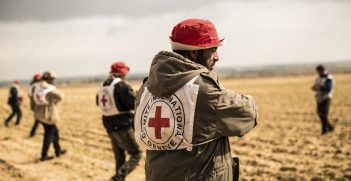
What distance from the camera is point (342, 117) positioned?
47.6 ft

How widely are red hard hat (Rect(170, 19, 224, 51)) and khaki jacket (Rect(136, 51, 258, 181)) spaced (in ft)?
0.34

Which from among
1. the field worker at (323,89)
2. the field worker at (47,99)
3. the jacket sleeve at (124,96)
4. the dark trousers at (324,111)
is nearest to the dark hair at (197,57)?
the jacket sleeve at (124,96)

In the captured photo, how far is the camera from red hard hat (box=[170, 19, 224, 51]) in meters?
2.40

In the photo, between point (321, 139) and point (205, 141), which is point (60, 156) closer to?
point (321, 139)

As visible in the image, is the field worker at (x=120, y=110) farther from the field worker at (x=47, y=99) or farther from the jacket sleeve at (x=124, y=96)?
the field worker at (x=47, y=99)

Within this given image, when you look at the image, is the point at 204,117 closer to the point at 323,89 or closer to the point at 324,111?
the point at 323,89

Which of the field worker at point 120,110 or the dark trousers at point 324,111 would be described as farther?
the dark trousers at point 324,111

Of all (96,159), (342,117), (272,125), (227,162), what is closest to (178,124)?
(227,162)

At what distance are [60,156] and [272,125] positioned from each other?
24.7ft

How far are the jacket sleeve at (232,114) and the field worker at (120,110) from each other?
3.69m

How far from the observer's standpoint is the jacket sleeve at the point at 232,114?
7.58 ft

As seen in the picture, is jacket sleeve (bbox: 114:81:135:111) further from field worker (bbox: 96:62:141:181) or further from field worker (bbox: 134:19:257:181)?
field worker (bbox: 134:19:257:181)

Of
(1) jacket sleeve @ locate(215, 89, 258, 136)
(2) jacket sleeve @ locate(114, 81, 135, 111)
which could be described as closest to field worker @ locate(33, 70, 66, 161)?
(2) jacket sleeve @ locate(114, 81, 135, 111)

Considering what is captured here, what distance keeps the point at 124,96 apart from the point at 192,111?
370 centimetres
